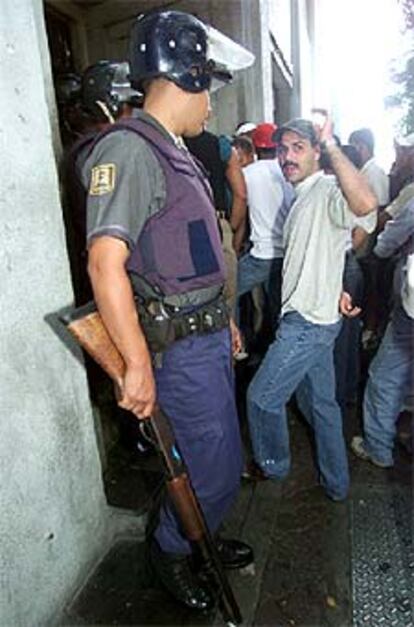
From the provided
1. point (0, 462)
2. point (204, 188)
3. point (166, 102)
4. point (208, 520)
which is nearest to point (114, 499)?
point (208, 520)

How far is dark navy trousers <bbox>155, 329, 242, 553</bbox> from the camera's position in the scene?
71.3 inches

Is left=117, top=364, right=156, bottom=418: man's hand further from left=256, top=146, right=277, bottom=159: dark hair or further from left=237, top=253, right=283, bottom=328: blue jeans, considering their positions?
left=256, top=146, right=277, bottom=159: dark hair

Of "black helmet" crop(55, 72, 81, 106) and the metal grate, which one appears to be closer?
the metal grate

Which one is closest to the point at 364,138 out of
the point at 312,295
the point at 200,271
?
the point at 312,295

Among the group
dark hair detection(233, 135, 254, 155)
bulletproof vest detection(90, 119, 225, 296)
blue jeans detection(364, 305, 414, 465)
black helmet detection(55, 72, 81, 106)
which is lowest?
blue jeans detection(364, 305, 414, 465)

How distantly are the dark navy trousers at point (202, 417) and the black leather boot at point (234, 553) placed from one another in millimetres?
259

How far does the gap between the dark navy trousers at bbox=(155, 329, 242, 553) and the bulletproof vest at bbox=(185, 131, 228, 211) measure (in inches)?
65.3

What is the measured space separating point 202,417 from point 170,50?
1.27 metres

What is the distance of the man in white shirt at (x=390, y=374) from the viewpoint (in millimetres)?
2725

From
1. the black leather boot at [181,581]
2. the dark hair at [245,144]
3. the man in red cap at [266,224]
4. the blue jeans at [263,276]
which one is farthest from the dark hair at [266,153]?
the black leather boot at [181,581]

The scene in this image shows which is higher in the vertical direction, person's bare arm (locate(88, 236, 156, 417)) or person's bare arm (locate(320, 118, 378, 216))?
person's bare arm (locate(320, 118, 378, 216))

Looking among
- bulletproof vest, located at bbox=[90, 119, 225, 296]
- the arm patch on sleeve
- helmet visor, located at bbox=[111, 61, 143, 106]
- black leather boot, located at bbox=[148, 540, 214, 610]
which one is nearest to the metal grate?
black leather boot, located at bbox=[148, 540, 214, 610]

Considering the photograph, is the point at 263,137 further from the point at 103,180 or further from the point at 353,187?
the point at 103,180

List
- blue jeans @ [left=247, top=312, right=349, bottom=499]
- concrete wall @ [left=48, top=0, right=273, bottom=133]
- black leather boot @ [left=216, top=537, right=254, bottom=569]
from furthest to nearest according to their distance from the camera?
concrete wall @ [left=48, top=0, right=273, bottom=133], blue jeans @ [left=247, top=312, right=349, bottom=499], black leather boot @ [left=216, top=537, right=254, bottom=569]
